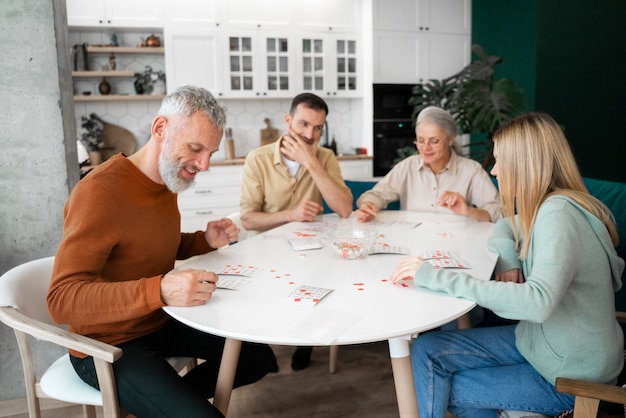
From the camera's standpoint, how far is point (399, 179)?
290 centimetres

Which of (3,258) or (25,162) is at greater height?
(25,162)

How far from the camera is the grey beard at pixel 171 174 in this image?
1537mm

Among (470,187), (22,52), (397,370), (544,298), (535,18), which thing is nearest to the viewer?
(544,298)

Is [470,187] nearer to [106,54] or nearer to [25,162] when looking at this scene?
[25,162]

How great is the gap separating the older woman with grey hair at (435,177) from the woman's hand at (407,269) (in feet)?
4.02

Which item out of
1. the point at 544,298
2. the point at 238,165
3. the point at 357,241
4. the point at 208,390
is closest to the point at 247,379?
the point at 208,390

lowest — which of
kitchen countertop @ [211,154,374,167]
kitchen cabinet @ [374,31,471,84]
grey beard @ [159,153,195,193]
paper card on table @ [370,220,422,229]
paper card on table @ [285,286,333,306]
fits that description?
paper card on table @ [285,286,333,306]

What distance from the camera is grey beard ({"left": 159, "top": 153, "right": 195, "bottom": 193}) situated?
154 centimetres

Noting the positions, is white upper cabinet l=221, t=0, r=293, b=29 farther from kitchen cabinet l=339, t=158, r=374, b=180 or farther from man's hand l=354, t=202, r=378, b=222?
man's hand l=354, t=202, r=378, b=222

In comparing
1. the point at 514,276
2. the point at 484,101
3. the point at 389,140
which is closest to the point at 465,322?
the point at 514,276

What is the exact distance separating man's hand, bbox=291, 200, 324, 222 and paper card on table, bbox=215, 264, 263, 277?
0.73m

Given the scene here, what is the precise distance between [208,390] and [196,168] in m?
0.74

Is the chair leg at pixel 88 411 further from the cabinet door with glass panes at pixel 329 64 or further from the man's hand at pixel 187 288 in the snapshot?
the cabinet door with glass panes at pixel 329 64

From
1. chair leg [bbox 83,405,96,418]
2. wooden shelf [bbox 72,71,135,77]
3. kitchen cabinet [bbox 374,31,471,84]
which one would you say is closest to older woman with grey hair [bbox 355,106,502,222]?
chair leg [bbox 83,405,96,418]
